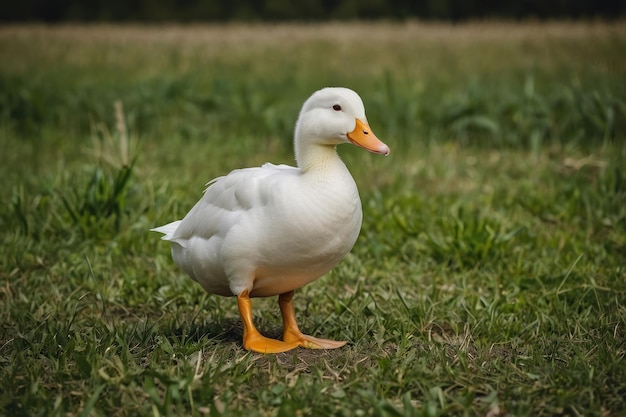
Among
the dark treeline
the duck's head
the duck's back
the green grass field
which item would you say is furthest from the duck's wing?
the dark treeline

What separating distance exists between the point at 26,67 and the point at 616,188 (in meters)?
8.18

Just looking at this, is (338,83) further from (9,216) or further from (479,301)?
(479,301)

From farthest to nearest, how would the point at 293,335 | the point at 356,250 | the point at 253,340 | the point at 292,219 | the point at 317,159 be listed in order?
the point at 356,250, the point at 293,335, the point at 253,340, the point at 317,159, the point at 292,219

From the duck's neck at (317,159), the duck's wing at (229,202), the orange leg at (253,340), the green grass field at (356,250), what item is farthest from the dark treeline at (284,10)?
the orange leg at (253,340)

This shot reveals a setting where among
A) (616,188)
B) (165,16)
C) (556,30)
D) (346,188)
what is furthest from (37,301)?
(165,16)

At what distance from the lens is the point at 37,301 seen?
4.07 m

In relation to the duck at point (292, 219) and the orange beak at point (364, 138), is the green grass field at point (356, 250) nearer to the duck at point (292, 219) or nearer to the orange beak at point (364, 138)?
the duck at point (292, 219)

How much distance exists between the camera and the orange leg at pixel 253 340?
330cm

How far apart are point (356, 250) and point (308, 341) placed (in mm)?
1558

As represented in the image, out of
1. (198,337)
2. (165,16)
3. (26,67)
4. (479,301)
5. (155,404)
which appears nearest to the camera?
(155,404)

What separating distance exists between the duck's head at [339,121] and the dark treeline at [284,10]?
16.8m

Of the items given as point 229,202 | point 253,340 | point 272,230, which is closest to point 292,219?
point 272,230

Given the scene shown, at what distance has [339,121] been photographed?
315 centimetres

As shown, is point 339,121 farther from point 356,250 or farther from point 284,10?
point 284,10
